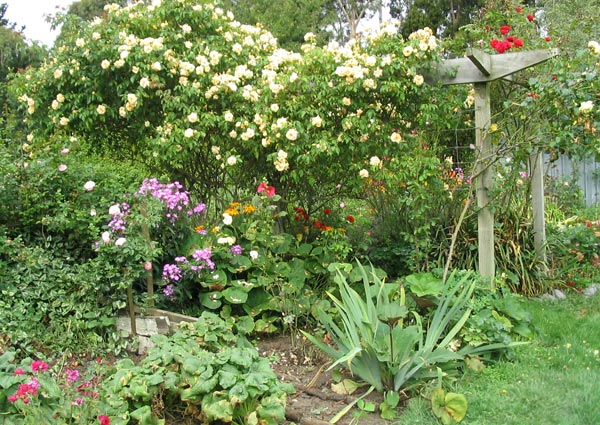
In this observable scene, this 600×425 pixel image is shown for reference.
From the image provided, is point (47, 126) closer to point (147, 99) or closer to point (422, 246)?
point (147, 99)

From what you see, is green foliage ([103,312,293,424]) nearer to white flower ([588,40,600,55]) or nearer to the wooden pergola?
the wooden pergola

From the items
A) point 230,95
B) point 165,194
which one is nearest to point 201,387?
point 165,194

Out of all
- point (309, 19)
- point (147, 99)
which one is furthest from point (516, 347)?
point (309, 19)

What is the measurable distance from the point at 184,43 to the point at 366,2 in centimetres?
2178

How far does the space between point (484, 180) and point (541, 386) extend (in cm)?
198

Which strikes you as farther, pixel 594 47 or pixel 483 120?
pixel 483 120

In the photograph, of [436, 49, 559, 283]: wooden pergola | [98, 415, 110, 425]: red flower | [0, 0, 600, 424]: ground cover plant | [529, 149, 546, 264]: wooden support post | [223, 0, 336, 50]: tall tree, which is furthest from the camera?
[223, 0, 336, 50]: tall tree

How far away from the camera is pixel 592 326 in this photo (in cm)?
427

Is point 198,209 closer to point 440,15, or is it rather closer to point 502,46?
point 502,46

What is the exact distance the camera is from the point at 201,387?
293 cm

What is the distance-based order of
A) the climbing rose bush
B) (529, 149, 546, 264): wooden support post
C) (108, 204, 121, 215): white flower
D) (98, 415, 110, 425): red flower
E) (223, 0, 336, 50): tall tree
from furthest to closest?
(223, 0, 336, 50): tall tree
(529, 149, 546, 264): wooden support post
the climbing rose bush
(108, 204, 121, 215): white flower
(98, 415, 110, 425): red flower

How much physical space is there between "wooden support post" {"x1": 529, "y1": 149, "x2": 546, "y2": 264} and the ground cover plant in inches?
3.5

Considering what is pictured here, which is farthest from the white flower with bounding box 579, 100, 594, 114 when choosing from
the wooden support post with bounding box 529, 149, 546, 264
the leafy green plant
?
the leafy green plant

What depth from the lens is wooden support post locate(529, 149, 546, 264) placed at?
18.1 ft
